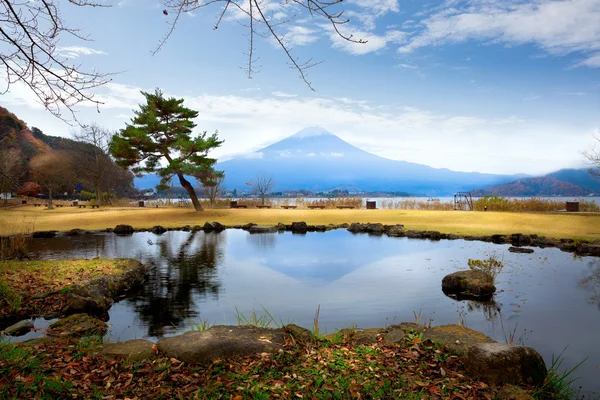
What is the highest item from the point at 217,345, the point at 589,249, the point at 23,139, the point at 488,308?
the point at 23,139

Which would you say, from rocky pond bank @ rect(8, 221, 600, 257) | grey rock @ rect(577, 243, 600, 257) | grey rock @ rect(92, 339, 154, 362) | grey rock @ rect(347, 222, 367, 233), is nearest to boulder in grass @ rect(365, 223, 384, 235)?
rocky pond bank @ rect(8, 221, 600, 257)

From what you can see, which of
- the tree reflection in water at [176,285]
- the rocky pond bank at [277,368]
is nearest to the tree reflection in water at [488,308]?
the rocky pond bank at [277,368]

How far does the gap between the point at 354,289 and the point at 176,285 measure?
437cm

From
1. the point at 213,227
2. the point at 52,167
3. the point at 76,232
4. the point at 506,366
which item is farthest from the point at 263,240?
the point at 52,167

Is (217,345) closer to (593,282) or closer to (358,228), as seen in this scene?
(593,282)

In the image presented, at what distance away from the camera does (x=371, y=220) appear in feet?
73.0

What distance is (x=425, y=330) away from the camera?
5230mm

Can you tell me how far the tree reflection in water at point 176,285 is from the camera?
25.0ft

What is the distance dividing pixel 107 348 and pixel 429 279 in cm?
782

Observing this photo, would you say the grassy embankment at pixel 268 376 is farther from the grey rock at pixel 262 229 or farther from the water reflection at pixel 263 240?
the grey rock at pixel 262 229

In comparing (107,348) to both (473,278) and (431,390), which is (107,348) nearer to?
(431,390)

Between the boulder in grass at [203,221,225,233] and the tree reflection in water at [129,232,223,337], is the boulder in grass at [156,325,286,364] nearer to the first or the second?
the tree reflection in water at [129,232,223,337]

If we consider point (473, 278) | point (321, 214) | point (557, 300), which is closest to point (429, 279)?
point (473, 278)

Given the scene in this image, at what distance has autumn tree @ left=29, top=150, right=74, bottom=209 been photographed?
133 feet
